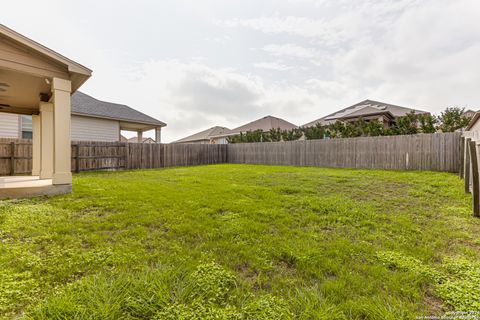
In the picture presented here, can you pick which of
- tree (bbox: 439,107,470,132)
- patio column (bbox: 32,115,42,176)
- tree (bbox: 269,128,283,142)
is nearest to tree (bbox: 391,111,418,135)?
tree (bbox: 439,107,470,132)

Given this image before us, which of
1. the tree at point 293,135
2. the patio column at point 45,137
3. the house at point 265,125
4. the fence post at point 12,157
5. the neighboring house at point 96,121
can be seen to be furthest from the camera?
the house at point 265,125

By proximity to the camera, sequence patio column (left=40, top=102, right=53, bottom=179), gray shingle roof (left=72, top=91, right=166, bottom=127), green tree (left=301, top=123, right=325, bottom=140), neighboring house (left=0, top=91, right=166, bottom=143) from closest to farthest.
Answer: patio column (left=40, top=102, right=53, bottom=179), neighboring house (left=0, top=91, right=166, bottom=143), gray shingle roof (left=72, top=91, right=166, bottom=127), green tree (left=301, top=123, right=325, bottom=140)

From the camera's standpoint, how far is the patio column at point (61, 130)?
15.3ft

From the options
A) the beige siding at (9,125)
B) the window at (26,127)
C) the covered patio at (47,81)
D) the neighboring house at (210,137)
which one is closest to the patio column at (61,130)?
the covered patio at (47,81)

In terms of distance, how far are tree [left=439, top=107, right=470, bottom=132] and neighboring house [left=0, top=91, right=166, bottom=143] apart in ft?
52.5

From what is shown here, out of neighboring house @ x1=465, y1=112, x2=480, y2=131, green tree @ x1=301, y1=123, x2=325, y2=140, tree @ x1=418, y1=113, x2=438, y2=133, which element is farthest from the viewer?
green tree @ x1=301, y1=123, x2=325, y2=140

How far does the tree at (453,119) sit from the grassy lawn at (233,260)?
8325 mm

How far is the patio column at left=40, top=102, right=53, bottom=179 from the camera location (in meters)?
6.49

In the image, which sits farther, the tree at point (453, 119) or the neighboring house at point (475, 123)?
the tree at point (453, 119)

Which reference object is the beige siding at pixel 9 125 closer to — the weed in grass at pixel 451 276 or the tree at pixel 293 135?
the weed in grass at pixel 451 276

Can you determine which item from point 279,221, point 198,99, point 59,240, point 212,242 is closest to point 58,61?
point 59,240

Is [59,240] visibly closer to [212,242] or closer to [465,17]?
[212,242]

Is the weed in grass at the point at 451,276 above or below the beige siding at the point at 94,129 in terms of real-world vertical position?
below

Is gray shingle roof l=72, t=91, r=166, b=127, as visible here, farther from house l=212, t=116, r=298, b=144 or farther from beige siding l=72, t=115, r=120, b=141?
house l=212, t=116, r=298, b=144
